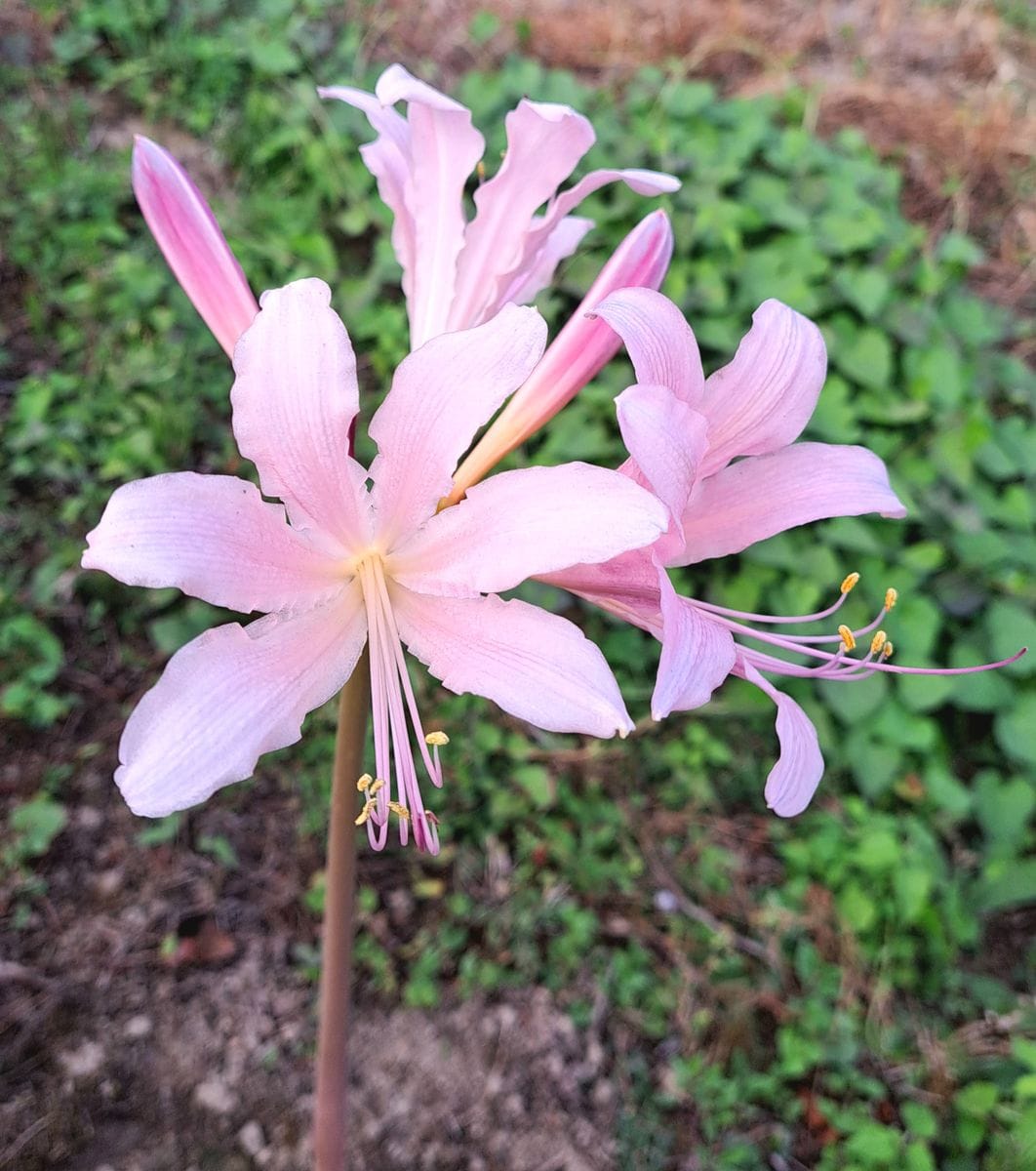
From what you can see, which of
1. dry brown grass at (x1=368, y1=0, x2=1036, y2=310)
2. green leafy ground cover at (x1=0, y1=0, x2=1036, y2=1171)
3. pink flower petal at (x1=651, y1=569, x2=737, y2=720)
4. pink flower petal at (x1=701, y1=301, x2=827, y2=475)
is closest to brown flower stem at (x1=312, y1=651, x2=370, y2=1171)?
pink flower petal at (x1=651, y1=569, x2=737, y2=720)

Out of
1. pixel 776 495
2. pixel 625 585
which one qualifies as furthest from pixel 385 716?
pixel 776 495

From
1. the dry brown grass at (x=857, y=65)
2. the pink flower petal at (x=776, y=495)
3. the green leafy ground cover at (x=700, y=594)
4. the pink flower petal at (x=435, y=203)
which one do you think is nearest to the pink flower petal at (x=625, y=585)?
the pink flower petal at (x=776, y=495)

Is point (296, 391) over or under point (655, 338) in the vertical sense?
under

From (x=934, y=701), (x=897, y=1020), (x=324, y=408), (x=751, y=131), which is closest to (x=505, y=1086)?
(x=897, y=1020)

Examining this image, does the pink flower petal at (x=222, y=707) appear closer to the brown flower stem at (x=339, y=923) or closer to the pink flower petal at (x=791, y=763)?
the brown flower stem at (x=339, y=923)

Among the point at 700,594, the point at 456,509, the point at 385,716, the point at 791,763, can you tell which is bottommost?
the point at 700,594

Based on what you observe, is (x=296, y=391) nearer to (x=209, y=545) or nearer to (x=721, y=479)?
(x=209, y=545)

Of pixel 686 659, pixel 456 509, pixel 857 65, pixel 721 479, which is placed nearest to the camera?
pixel 686 659
